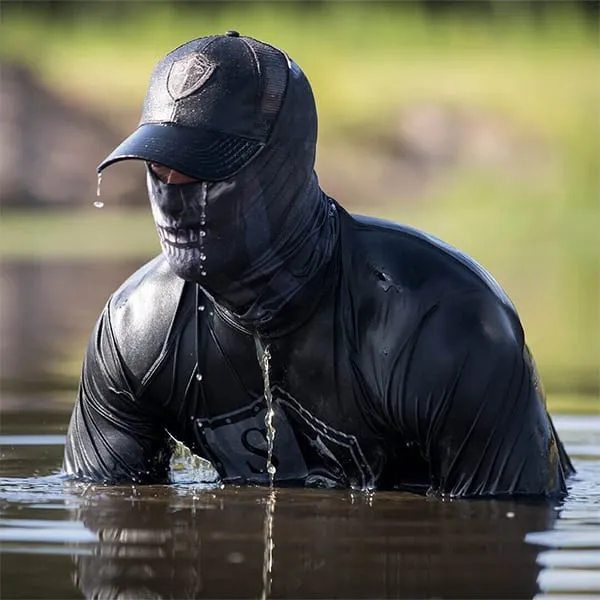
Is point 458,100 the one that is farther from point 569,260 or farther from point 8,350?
point 8,350

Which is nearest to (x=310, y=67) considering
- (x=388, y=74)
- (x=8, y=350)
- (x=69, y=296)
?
(x=388, y=74)

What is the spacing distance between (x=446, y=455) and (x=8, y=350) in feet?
19.8

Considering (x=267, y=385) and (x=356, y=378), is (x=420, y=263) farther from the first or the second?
(x=267, y=385)

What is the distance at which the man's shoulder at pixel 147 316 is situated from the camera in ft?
16.6

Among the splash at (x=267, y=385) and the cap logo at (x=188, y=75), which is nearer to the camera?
the cap logo at (x=188, y=75)

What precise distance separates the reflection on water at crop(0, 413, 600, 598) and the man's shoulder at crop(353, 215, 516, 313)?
570 millimetres

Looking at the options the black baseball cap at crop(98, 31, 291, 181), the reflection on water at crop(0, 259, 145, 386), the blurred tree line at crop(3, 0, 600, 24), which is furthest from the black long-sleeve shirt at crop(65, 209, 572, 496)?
the blurred tree line at crop(3, 0, 600, 24)

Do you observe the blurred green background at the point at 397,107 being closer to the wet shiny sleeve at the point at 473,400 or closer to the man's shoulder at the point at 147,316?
the man's shoulder at the point at 147,316

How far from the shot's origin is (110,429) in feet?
17.3

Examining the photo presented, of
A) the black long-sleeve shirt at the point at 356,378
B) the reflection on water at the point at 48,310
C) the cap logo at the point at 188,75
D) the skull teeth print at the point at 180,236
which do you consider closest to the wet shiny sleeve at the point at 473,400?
the black long-sleeve shirt at the point at 356,378

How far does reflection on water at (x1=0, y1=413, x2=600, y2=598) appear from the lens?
395 cm

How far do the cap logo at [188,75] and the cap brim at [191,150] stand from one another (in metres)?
0.09

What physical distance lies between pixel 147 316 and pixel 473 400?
928 mm

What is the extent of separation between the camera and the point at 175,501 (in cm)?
507
